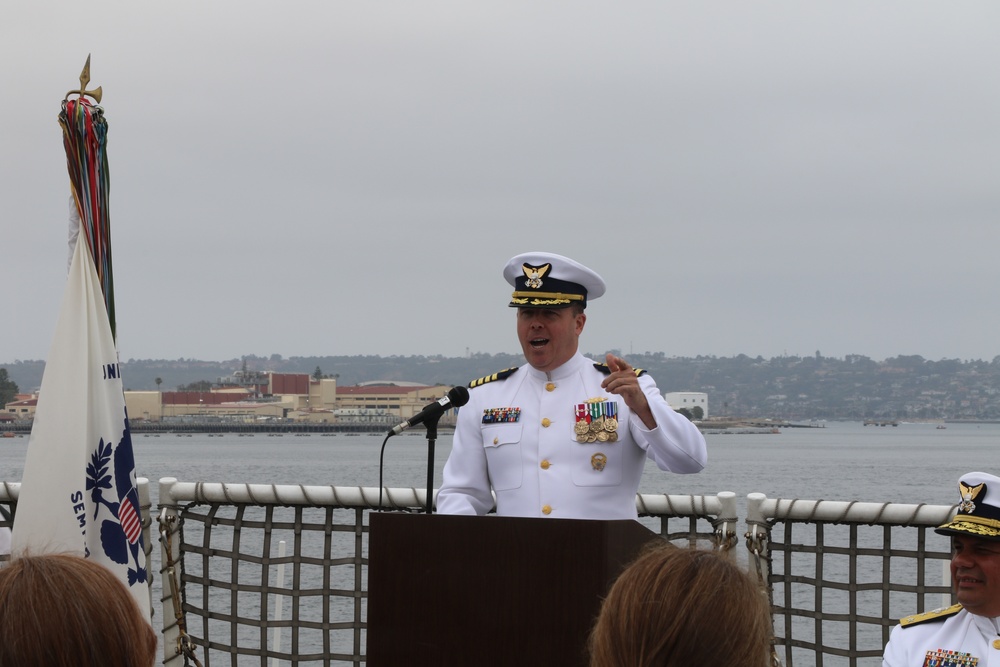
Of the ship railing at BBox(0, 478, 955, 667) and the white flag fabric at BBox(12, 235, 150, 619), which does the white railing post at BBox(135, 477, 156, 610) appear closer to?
the ship railing at BBox(0, 478, 955, 667)

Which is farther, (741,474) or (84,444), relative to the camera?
(741,474)

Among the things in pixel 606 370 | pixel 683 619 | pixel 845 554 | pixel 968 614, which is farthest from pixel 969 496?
pixel 683 619

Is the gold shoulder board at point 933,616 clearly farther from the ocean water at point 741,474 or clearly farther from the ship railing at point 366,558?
the ocean water at point 741,474

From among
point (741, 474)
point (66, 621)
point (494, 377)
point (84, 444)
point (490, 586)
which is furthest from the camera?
point (741, 474)

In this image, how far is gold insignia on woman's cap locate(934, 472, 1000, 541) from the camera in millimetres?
3529

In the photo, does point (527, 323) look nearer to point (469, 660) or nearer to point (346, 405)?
point (469, 660)

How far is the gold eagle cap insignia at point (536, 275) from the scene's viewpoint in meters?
4.07

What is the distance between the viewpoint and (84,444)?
164 inches

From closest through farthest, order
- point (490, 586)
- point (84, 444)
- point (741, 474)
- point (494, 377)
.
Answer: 1. point (490, 586)
2. point (84, 444)
3. point (494, 377)
4. point (741, 474)

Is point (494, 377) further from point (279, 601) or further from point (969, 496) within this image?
point (969, 496)

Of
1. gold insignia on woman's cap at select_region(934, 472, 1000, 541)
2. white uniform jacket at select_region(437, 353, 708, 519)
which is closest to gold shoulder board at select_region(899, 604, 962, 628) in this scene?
gold insignia on woman's cap at select_region(934, 472, 1000, 541)

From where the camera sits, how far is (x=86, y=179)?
4352 mm

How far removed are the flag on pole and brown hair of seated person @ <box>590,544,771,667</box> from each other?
289 centimetres

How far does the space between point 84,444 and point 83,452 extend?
0.09 feet
